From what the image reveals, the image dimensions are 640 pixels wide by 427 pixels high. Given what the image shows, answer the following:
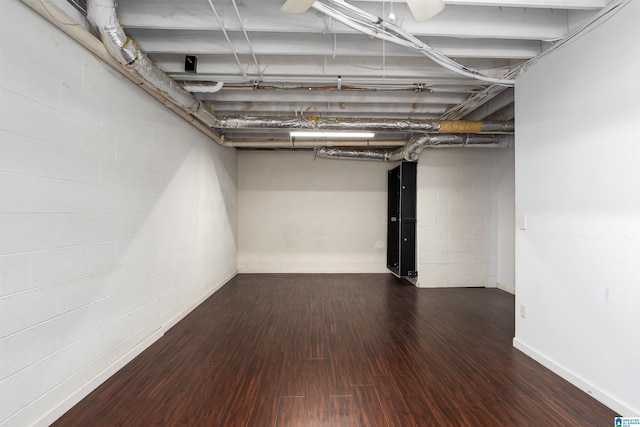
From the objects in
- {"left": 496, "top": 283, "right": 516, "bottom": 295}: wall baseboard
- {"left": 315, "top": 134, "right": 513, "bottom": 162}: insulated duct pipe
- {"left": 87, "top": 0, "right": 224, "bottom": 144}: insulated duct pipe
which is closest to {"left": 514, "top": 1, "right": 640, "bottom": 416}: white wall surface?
{"left": 315, "top": 134, "right": 513, "bottom": 162}: insulated duct pipe

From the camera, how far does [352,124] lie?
11.8ft

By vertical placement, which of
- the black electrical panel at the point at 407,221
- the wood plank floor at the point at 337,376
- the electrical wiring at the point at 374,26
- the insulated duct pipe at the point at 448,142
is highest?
the electrical wiring at the point at 374,26

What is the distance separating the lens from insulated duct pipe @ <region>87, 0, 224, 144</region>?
1.73m

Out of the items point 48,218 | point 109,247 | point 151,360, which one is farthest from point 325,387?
point 48,218

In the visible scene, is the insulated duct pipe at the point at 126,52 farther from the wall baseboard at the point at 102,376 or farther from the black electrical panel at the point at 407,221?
the black electrical panel at the point at 407,221

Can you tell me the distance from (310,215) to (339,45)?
3.72 metres

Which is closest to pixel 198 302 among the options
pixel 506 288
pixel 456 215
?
pixel 456 215

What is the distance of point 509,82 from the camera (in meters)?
2.69

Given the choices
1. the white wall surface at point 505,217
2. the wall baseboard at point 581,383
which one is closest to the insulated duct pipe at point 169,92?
the white wall surface at point 505,217

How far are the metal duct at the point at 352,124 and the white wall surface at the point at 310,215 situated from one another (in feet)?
7.04

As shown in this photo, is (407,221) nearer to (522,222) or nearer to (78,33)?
(522,222)

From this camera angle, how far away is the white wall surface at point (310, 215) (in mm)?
5770

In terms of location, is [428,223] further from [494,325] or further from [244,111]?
[244,111]

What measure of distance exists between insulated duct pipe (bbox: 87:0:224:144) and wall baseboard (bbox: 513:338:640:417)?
4.00m
